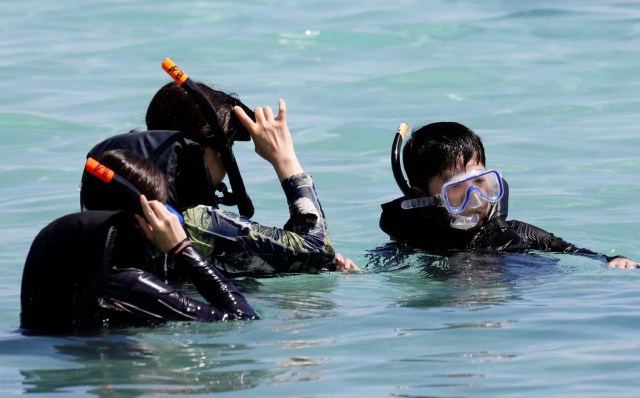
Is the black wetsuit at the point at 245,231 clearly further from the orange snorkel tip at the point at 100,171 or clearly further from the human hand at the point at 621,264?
the human hand at the point at 621,264

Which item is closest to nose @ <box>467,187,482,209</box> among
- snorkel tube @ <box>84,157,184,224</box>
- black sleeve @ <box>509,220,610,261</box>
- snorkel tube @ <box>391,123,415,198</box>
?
snorkel tube @ <box>391,123,415,198</box>

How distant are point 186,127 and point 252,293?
76cm

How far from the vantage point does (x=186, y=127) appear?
527 centimetres

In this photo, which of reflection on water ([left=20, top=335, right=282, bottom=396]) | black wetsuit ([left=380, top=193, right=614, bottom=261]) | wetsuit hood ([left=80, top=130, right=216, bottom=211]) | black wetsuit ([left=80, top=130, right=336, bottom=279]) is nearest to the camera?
reflection on water ([left=20, top=335, right=282, bottom=396])

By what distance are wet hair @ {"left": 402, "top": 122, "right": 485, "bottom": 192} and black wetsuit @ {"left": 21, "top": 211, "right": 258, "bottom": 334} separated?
1863 millimetres

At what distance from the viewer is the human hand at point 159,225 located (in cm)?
448

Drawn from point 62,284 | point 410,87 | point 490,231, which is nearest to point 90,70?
point 410,87

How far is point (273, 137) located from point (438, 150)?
119cm

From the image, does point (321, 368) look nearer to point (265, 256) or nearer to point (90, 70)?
point (265, 256)

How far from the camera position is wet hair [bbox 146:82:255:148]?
5.27 m

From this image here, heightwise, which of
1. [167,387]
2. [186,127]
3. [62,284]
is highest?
[186,127]

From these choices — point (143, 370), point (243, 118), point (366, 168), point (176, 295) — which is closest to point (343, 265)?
point (243, 118)

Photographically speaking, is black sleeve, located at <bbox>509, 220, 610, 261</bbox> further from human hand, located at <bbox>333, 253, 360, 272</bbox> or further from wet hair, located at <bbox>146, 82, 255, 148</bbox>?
wet hair, located at <bbox>146, 82, 255, 148</bbox>

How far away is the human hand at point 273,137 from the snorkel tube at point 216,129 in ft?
0.40
